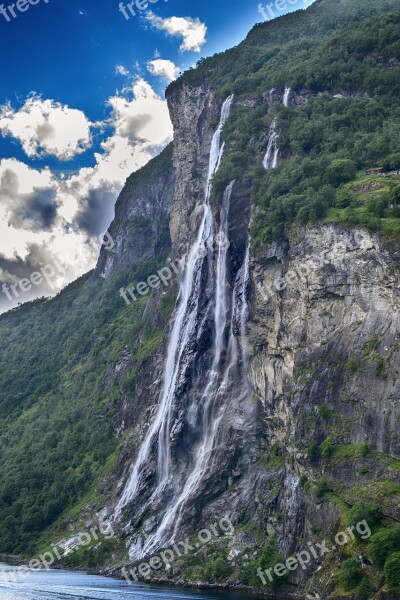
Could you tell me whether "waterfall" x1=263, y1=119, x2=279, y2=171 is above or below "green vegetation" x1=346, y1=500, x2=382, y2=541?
above

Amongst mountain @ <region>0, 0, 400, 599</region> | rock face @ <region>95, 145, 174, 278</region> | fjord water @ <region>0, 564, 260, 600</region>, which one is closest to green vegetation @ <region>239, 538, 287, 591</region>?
mountain @ <region>0, 0, 400, 599</region>

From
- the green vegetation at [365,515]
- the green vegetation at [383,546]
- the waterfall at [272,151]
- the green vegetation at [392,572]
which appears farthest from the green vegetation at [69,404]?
the green vegetation at [392,572]

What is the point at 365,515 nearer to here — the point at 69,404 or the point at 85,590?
the point at 85,590

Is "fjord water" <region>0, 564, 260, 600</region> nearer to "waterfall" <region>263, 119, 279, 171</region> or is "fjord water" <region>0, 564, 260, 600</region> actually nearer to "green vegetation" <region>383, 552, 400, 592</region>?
"green vegetation" <region>383, 552, 400, 592</region>

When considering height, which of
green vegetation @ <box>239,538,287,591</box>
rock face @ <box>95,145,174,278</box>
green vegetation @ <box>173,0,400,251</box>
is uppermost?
rock face @ <box>95,145,174,278</box>

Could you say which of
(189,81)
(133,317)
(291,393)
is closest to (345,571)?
(291,393)
